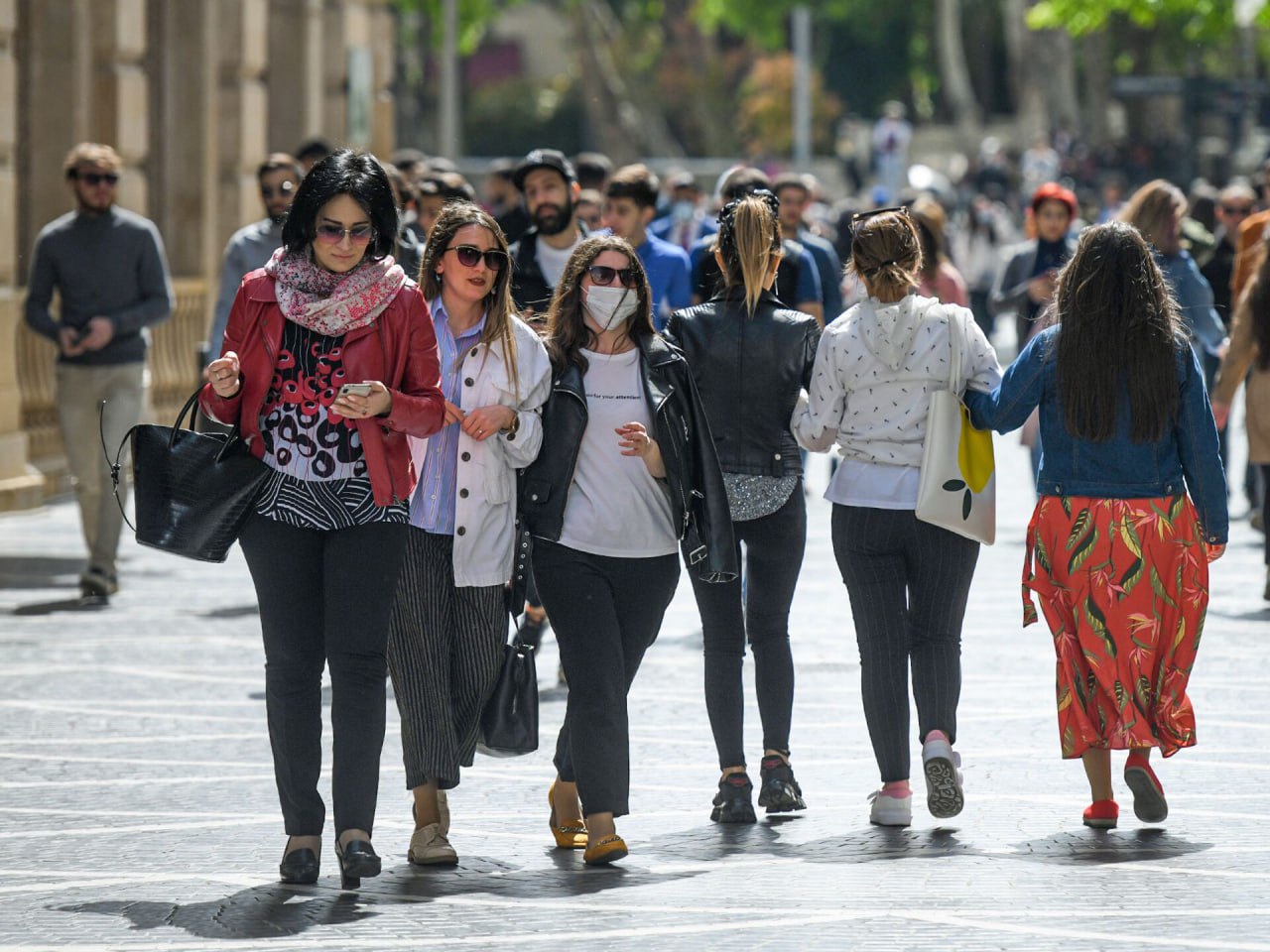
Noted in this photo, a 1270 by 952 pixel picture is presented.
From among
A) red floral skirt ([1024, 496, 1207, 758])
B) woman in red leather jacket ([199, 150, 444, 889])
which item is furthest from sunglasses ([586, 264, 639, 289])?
red floral skirt ([1024, 496, 1207, 758])

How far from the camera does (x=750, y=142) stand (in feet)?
210

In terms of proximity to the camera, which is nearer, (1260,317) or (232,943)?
(232,943)

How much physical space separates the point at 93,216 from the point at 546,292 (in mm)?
3422

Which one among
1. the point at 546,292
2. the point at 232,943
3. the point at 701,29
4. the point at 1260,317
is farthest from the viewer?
the point at 701,29

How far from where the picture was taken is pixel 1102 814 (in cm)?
723

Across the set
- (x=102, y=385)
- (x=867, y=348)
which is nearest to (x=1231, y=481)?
(x=102, y=385)

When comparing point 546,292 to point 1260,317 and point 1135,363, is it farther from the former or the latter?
point 1260,317

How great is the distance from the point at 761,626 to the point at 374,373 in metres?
1.71

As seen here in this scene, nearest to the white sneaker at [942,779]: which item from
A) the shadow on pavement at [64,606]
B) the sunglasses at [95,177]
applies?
the shadow on pavement at [64,606]

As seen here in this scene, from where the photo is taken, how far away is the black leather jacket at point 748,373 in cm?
765

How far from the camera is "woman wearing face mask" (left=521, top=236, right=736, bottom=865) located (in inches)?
270

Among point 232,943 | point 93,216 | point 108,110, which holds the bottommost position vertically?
point 232,943

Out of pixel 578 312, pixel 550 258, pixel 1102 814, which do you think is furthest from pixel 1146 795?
pixel 550 258

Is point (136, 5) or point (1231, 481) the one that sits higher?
point (136, 5)
